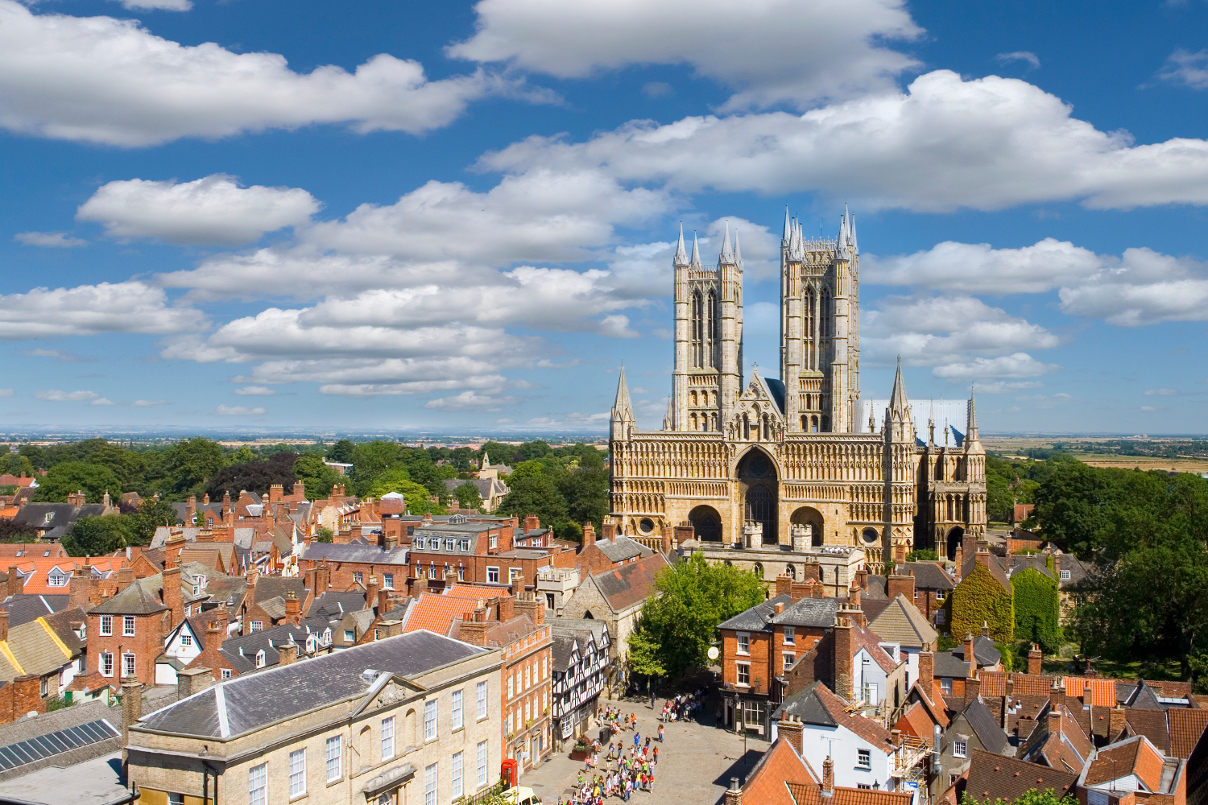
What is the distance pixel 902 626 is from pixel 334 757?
27363 mm

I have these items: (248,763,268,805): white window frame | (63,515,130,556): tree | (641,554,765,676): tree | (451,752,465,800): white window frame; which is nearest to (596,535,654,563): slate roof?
(641,554,765,676): tree

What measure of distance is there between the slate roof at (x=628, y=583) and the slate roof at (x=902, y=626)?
43.2 ft

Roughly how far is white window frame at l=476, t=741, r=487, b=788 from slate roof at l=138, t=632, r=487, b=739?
9.92 ft

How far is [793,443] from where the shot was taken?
3812 inches

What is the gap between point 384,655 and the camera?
1214 inches

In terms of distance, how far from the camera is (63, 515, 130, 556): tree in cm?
7956

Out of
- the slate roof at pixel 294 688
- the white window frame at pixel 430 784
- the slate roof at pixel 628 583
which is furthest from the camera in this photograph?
the slate roof at pixel 628 583

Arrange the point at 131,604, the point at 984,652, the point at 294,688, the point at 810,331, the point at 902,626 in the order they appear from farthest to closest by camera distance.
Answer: the point at 810,331 → the point at 984,652 → the point at 902,626 → the point at 131,604 → the point at 294,688

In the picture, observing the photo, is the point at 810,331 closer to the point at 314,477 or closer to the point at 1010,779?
the point at 314,477

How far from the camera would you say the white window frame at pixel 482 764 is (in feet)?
106

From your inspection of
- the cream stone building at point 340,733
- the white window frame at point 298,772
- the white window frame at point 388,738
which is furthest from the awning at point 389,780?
the white window frame at point 298,772

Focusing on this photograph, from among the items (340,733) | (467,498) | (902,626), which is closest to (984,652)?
(902,626)

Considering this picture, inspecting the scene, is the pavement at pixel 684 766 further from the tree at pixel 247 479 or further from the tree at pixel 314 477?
the tree at pixel 314 477

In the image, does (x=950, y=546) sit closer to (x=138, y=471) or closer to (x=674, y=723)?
(x=674, y=723)
